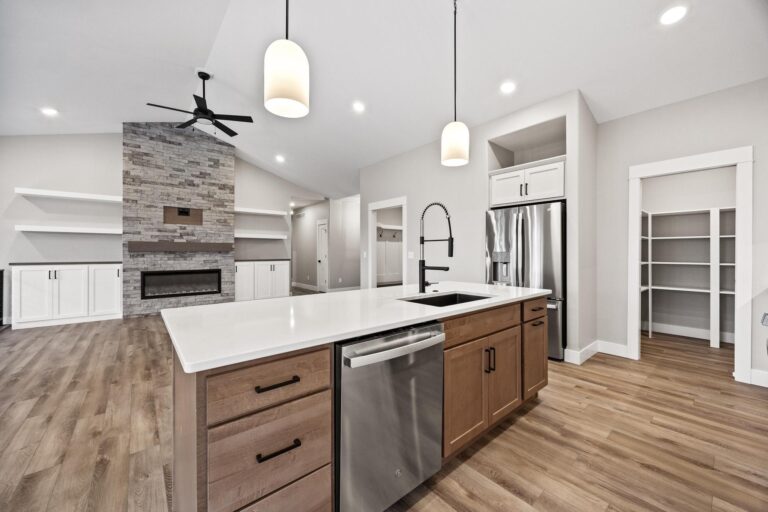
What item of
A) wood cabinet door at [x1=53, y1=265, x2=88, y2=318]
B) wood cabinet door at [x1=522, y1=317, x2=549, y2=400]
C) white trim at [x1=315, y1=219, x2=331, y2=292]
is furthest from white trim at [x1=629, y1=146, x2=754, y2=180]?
wood cabinet door at [x1=53, y1=265, x2=88, y2=318]

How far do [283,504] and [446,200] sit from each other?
13.6 ft

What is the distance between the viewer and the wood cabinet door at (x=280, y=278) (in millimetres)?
7332

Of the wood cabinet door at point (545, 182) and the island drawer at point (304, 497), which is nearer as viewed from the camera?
the island drawer at point (304, 497)

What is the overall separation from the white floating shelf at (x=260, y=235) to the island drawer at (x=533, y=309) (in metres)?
6.48

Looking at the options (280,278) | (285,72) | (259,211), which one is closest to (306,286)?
(280,278)

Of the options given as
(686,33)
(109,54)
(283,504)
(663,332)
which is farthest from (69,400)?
(663,332)

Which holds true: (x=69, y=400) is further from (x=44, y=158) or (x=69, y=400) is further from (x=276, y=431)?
(x=44, y=158)

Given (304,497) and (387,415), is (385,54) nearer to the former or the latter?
(387,415)

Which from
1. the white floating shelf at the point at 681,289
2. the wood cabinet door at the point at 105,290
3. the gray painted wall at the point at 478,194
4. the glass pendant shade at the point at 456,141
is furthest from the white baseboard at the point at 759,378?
the wood cabinet door at the point at 105,290

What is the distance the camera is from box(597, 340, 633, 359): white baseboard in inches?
137

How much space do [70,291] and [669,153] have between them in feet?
28.1

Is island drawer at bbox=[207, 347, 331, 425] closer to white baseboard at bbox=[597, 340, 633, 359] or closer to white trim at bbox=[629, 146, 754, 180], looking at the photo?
white baseboard at bbox=[597, 340, 633, 359]

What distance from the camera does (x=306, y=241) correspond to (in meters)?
9.80

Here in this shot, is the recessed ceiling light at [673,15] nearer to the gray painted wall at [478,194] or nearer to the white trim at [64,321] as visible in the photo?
the gray painted wall at [478,194]
